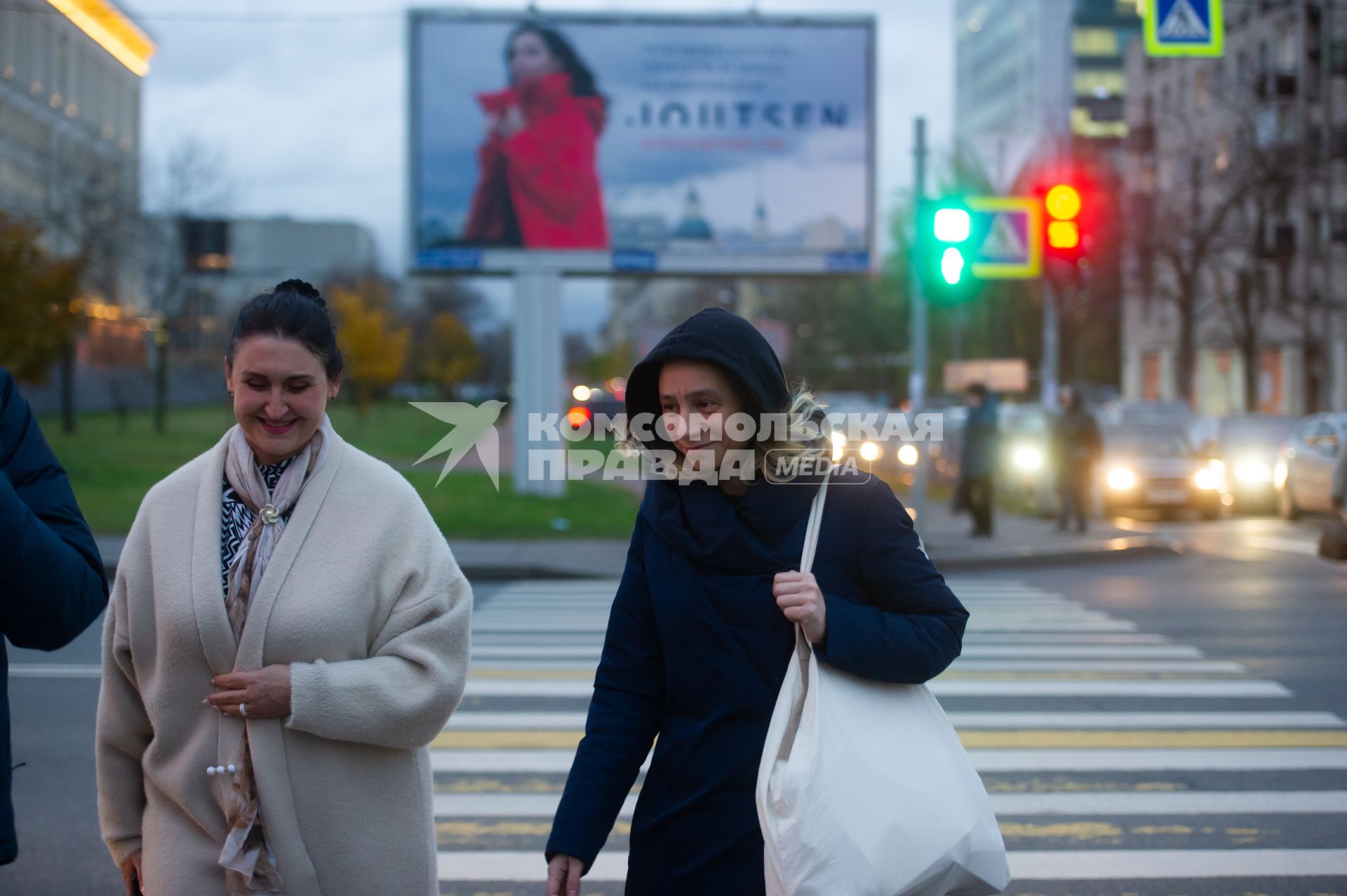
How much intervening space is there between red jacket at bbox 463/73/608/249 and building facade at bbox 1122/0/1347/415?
23947mm

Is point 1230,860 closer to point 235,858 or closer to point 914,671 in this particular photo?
point 914,671

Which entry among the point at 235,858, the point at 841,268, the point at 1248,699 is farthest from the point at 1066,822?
the point at 841,268

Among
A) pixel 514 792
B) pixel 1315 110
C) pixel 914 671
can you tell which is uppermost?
pixel 1315 110

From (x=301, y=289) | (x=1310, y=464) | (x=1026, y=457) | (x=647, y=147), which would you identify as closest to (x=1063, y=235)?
(x=1310, y=464)

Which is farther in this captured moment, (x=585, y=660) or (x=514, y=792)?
(x=585, y=660)

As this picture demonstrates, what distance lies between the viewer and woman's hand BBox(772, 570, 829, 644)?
8.11 feet

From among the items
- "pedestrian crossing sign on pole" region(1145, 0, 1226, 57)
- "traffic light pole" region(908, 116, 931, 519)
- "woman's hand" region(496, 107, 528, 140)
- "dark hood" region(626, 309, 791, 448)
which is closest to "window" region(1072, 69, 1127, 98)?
"woman's hand" region(496, 107, 528, 140)

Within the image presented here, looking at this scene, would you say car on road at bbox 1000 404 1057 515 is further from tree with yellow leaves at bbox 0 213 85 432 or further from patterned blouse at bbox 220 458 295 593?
patterned blouse at bbox 220 458 295 593

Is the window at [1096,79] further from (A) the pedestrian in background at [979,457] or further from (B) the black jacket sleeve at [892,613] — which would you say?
(B) the black jacket sleeve at [892,613]

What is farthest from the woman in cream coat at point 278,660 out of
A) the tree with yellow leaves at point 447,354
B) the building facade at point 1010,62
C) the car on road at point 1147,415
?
the building facade at point 1010,62

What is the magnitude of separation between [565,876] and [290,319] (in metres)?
1.26

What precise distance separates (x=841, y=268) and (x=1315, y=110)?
97.7ft

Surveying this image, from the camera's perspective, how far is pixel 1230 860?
5160mm

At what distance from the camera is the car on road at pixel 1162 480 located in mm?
21797
